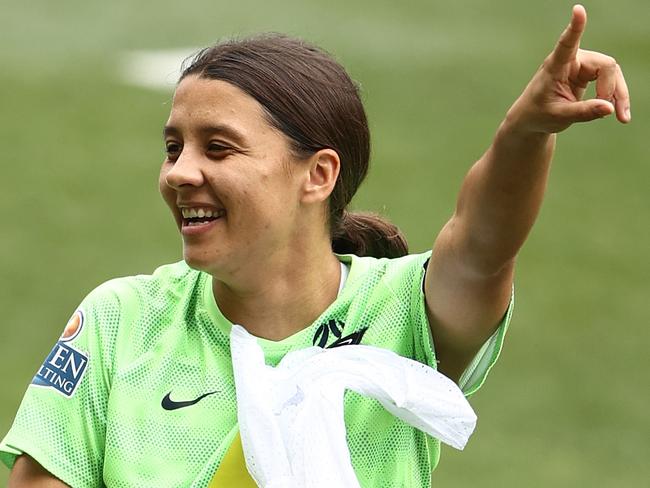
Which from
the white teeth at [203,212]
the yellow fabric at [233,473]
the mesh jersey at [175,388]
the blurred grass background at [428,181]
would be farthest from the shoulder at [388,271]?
the blurred grass background at [428,181]

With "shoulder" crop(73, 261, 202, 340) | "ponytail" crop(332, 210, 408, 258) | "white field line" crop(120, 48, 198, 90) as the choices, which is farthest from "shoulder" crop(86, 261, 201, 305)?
"white field line" crop(120, 48, 198, 90)

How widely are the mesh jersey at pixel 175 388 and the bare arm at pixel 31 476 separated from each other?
21 mm

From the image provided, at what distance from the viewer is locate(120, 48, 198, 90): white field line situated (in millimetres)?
12430

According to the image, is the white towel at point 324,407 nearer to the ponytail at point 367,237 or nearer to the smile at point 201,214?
the smile at point 201,214

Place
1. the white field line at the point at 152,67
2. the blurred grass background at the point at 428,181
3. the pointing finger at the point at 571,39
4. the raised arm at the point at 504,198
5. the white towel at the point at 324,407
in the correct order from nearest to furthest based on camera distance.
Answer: the pointing finger at the point at 571,39
the raised arm at the point at 504,198
the white towel at the point at 324,407
the blurred grass background at the point at 428,181
the white field line at the point at 152,67

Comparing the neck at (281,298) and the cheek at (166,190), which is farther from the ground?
the cheek at (166,190)

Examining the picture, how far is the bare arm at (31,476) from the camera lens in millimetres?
3027

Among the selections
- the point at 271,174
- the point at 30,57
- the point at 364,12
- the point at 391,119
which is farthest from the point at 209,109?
the point at 364,12

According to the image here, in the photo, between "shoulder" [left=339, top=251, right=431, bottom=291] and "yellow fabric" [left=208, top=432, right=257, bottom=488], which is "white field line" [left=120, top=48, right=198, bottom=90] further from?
"yellow fabric" [left=208, top=432, right=257, bottom=488]

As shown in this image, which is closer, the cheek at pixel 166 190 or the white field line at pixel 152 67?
the cheek at pixel 166 190

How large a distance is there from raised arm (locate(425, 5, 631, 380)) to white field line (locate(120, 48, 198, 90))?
9412 millimetres

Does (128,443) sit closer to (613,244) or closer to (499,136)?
(499,136)

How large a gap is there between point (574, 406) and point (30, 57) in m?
6.39

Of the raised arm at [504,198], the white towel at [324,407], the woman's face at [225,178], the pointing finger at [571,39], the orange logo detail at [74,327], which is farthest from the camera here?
the orange logo detail at [74,327]
